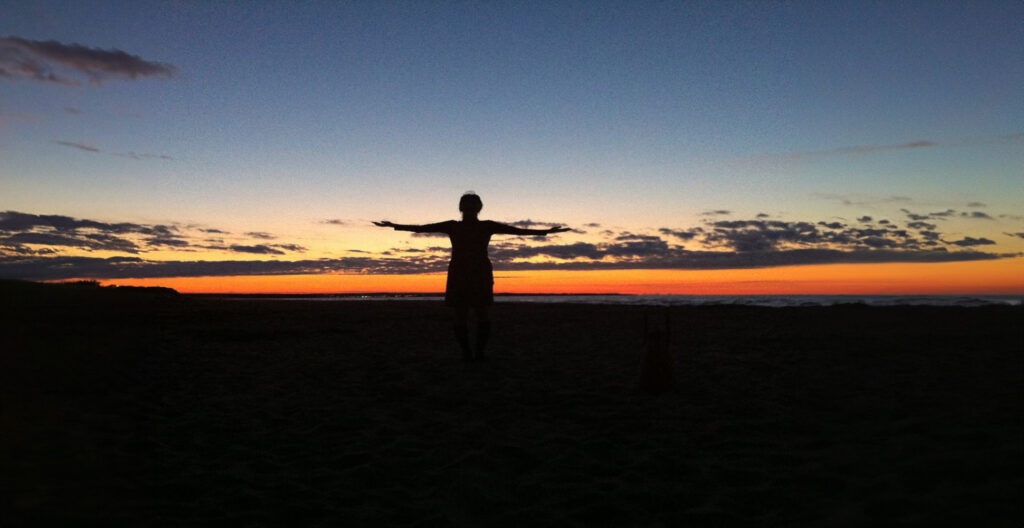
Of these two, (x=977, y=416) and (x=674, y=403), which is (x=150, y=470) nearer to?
(x=674, y=403)

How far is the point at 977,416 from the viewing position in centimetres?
496

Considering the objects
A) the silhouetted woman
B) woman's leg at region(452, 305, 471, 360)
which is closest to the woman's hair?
the silhouetted woman

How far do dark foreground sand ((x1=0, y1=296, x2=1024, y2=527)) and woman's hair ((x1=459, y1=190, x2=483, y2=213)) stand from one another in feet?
8.40

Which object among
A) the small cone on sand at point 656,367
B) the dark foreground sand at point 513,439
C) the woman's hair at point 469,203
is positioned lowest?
the dark foreground sand at point 513,439

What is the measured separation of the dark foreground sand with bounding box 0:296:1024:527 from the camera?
3.52m

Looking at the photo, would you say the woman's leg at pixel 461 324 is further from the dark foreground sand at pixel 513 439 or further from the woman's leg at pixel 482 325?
the dark foreground sand at pixel 513 439

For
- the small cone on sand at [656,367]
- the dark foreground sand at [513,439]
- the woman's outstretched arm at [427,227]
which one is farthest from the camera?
the woman's outstretched arm at [427,227]

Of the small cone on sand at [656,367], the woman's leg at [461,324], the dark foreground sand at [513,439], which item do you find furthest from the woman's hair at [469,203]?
the small cone on sand at [656,367]

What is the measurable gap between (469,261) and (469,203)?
3.21 feet

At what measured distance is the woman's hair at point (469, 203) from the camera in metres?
9.88

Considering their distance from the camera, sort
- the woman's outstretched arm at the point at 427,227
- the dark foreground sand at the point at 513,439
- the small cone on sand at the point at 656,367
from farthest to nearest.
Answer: the woman's outstretched arm at the point at 427,227 → the small cone on sand at the point at 656,367 → the dark foreground sand at the point at 513,439

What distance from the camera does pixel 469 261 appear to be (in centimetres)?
971

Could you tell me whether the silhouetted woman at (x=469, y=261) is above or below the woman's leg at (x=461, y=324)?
above

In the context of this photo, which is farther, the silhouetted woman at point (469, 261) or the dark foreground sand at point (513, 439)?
the silhouetted woman at point (469, 261)
